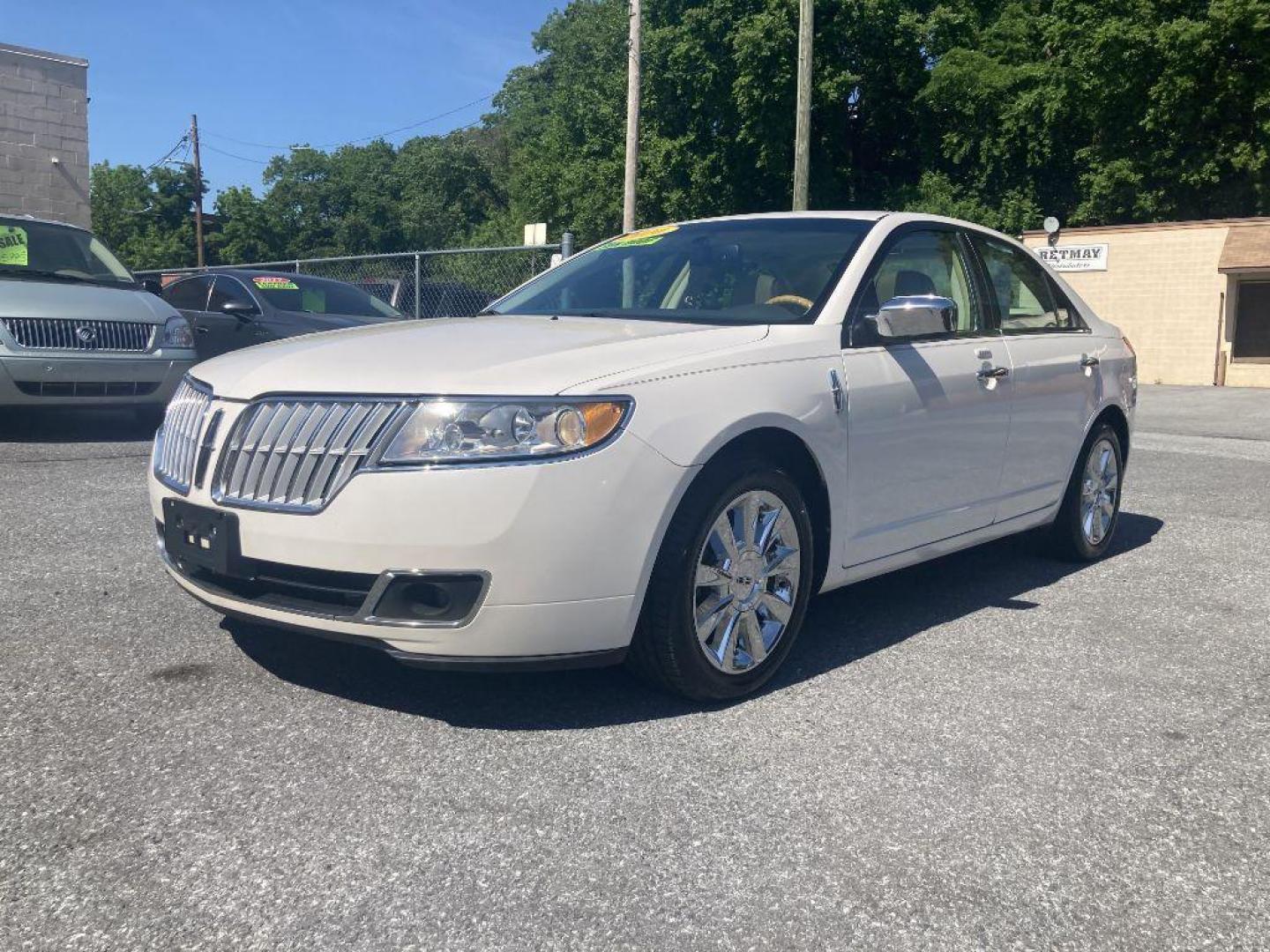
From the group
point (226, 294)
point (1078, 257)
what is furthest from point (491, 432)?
point (1078, 257)

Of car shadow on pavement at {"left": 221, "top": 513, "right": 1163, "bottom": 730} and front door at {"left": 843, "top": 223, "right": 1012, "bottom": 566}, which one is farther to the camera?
front door at {"left": 843, "top": 223, "right": 1012, "bottom": 566}

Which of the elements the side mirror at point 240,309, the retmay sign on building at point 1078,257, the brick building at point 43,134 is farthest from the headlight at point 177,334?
the retmay sign on building at point 1078,257

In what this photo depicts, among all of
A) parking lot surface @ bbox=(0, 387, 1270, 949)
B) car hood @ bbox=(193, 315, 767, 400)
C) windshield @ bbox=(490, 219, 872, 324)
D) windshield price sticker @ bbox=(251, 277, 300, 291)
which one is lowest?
parking lot surface @ bbox=(0, 387, 1270, 949)

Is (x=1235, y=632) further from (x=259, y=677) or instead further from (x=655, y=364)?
(x=259, y=677)

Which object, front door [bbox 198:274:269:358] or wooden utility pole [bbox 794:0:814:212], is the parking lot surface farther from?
wooden utility pole [bbox 794:0:814:212]

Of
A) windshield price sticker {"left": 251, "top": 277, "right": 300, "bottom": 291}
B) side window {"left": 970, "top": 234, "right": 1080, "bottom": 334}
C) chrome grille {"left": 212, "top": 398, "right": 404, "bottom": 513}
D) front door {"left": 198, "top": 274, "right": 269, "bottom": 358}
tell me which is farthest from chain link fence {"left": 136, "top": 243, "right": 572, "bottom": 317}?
chrome grille {"left": 212, "top": 398, "right": 404, "bottom": 513}

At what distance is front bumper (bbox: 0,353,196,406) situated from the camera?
331 inches

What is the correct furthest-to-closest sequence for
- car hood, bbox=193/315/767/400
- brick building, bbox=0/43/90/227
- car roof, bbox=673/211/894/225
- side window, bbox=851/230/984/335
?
brick building, bbox=0/43/90/227 → car roof, bbox=673/211/894/225 → side window, bbox=851/230/984/335 → car hood, bbox=193/315/767/400

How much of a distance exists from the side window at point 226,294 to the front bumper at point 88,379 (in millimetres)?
2083

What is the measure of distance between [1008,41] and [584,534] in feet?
123

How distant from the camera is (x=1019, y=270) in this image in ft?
18.2

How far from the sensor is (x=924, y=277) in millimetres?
4648

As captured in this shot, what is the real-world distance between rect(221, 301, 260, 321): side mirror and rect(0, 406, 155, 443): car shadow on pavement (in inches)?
47.1

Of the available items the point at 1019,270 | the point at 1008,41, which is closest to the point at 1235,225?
the point at 1008,41
